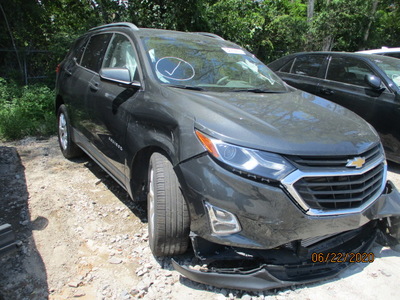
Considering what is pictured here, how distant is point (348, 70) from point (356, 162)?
3.71 metres

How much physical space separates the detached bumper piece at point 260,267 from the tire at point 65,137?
9.34 feet

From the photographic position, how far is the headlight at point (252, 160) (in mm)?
2002

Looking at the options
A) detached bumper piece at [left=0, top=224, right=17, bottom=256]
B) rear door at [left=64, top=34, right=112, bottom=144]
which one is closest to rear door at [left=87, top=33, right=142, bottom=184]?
rear door at [left=64, top=34, right=112, bottom=144]

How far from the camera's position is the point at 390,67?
5.03 meters

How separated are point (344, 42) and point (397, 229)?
14.0 meters

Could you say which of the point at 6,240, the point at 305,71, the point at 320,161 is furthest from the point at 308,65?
the point at 6,240

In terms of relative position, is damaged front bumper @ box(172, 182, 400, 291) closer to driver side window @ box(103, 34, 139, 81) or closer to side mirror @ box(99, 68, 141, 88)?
side mirror @ box(99, 68, 141, 88)

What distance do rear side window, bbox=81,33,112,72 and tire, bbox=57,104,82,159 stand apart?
2.61ft

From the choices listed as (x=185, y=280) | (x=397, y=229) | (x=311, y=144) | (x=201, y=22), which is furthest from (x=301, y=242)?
(x=201, y=22)

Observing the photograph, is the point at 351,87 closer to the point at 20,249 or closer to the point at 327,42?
the point at 20,249

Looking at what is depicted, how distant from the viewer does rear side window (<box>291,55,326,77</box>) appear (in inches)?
232

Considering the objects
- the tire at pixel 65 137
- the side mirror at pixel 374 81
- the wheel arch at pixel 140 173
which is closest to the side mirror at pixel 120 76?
the wheel arch at pixel 140 173

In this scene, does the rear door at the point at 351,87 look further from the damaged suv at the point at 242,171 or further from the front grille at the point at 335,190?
the front grille at the point at 335,190

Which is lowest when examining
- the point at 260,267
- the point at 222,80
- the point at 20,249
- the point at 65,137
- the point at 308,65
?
the point at 20,249
